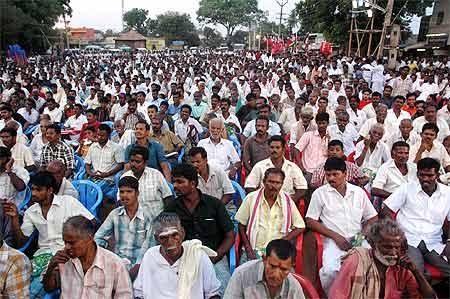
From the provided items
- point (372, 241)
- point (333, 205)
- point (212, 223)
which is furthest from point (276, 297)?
point (333, 205)

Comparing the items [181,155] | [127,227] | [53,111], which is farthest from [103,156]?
[53,111]

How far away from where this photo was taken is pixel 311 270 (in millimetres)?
4121

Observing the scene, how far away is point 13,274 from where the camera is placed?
2.67 metres

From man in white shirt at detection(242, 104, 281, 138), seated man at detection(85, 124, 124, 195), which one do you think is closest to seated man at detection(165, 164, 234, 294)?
seated man at detection(85, 124, 124, 195)

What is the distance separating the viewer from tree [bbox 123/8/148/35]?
94750 millimetres

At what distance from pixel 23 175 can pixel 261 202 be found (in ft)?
8.48

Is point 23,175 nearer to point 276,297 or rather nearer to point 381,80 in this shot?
point 276,297

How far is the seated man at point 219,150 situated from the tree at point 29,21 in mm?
24064

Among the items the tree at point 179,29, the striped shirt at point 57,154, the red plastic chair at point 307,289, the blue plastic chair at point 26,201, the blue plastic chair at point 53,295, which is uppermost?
the tree at point 179,29

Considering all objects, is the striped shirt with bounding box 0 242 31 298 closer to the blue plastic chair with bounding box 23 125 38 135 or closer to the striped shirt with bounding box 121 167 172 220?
the striped shirt with bounding box 121 167 172 220

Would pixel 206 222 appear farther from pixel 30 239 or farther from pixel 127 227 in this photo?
pixel 30 239

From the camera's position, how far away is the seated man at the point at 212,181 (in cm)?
424

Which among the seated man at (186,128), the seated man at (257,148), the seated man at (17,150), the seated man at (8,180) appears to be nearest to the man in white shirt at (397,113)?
the seated man at (257,148)

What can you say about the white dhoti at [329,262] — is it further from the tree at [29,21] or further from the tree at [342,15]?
the tree at [29,21]
